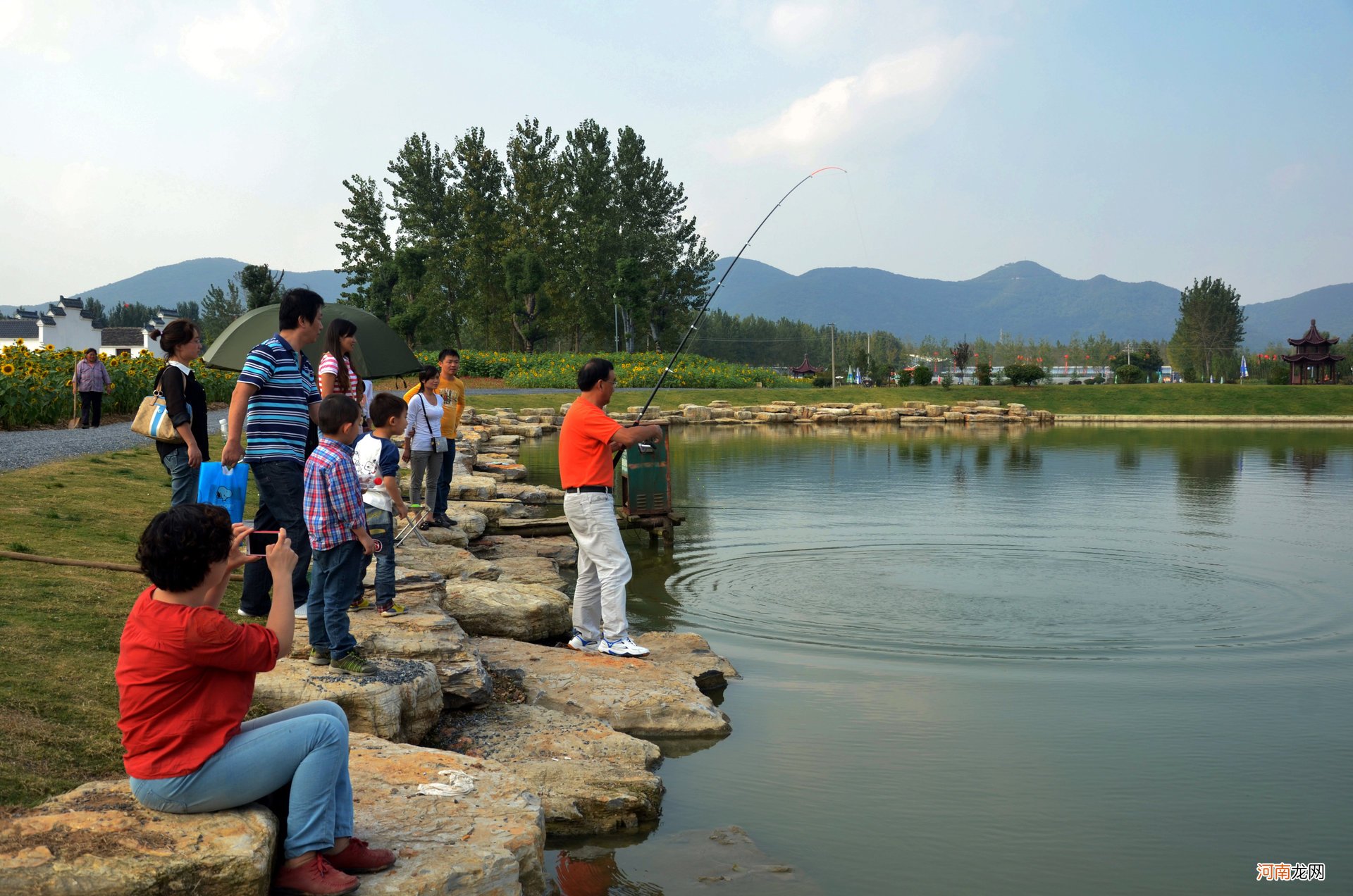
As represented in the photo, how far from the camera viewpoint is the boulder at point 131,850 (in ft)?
9.45

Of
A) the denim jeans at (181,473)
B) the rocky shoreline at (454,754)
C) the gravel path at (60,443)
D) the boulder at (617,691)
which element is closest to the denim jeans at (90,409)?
the gravel path at (60,443)

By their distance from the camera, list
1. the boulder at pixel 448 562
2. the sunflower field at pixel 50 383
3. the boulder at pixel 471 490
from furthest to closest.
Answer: the sunflower field at pixel 50 383 → the boulder at pixel 471 490 → the boulder at pixel 448 562

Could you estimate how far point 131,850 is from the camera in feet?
9.80

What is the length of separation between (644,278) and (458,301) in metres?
10.6

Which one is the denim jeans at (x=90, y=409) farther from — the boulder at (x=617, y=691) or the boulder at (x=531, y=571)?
the boulder at (x=617, y=691)

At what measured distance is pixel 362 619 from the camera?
5.90 metres

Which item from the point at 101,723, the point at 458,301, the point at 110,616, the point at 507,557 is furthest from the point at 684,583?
the point at 458,301

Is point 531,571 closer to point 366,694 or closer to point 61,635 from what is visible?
point 61,635

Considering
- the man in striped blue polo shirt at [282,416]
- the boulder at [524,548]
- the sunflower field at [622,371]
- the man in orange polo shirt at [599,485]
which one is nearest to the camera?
the man in striped blue polo shirt at [282,416]

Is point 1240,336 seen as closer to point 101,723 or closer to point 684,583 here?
point 684,583

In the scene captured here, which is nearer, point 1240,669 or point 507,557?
point 1240,669

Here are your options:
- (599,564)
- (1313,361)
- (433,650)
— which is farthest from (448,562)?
(1313,361)

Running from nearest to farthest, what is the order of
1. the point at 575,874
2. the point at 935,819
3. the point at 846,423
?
the point at 575,874 < the point at 935,819 < the point at 846,423

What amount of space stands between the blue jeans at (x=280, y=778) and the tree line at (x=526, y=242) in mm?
47685
